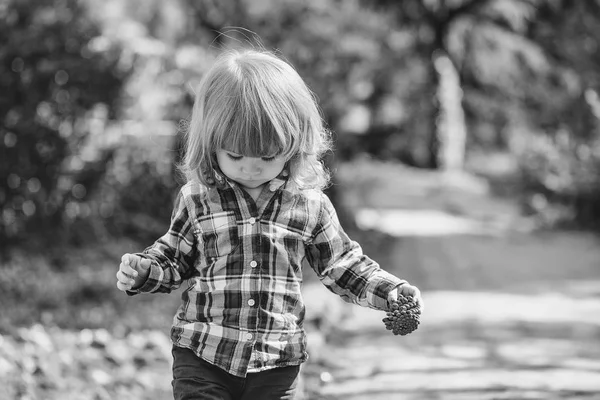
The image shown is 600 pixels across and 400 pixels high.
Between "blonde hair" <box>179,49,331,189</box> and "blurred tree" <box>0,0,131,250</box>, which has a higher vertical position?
"blurred tree" <box>0,0,131,250</box>

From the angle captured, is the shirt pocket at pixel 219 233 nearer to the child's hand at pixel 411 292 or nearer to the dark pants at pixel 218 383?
the dark pants at pixel 218 383

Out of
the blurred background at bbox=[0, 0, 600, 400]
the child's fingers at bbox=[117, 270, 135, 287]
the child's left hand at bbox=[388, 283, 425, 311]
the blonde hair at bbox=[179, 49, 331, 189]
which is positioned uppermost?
the blurred background at bbox=[0, 0, 600, 400]

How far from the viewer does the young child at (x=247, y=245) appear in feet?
7.90

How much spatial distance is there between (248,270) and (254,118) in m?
0.40

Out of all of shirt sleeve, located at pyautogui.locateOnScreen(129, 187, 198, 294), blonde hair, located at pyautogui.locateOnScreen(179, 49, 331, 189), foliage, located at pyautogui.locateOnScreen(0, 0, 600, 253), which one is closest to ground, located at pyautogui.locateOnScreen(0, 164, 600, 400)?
foliage, located at pyautogui.locateOnScreen(0, 0, 600, 253)

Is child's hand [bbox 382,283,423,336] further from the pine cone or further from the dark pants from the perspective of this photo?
the dark pants

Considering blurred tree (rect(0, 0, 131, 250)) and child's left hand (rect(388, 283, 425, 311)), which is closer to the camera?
child's left hand (rect(388, 283, 425, 311))

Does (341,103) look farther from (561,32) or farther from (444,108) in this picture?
(444,108)

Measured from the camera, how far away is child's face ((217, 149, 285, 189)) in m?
2.40

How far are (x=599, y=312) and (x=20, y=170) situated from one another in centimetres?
397

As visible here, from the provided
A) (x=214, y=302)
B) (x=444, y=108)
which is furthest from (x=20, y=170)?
(x=444, y=108)

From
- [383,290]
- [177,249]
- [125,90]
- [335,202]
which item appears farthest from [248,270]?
[335,202]

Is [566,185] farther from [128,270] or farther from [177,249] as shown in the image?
[128,270]

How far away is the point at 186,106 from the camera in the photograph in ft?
24.2
